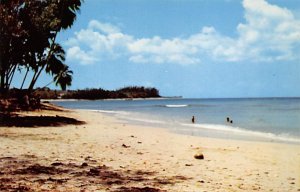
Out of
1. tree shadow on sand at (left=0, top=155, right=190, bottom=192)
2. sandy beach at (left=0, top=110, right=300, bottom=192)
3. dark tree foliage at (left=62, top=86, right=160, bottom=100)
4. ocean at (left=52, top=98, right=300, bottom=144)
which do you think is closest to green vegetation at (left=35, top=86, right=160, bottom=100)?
dark tree foliage at (left=62, top=86, right=160, bottom=100)

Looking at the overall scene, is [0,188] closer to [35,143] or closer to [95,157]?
[95,157]

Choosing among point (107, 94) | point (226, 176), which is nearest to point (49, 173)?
point (226, 176)

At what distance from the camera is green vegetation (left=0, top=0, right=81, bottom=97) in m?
18.5

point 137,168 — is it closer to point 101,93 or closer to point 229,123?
point 229,123

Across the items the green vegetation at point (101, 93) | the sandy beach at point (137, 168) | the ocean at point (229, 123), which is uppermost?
the green vegetation at point (101, 93)

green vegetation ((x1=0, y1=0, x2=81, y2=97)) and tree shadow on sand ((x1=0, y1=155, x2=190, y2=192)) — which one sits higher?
green vegetation ((x1=0, y1=0, x2=81, y2=97))

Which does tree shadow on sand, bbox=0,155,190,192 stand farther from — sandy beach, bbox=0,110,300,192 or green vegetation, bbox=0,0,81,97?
green vegetation, bbox=0,0,81,97

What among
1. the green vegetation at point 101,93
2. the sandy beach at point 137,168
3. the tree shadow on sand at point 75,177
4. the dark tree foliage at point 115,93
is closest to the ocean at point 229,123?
the sandy beach at point 137,168

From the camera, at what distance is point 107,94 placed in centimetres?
15375

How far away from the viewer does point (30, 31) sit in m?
24.7

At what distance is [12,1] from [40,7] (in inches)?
286

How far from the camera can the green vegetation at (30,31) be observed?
18.5m

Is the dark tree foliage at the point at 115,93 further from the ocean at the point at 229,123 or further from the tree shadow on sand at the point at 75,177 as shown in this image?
the tree shadow on sand at the point at 75,177

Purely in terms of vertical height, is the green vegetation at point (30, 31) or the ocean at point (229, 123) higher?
the green vegetation at point (30, 31)
